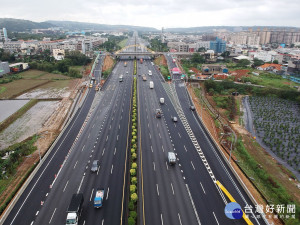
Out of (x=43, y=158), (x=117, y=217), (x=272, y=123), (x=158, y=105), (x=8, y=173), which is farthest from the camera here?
(x=158, y=105)

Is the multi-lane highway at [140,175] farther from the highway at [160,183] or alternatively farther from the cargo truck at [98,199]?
the cargo truck at [98,199]

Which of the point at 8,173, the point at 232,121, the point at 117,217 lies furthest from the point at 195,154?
the point at 8,173

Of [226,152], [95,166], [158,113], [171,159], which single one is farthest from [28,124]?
[226,152]

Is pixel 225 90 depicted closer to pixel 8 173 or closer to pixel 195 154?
pixel 195 154

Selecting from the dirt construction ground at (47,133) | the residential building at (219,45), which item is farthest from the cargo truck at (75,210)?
the residential building at (219,45)

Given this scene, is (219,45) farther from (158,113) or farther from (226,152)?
(226,152)

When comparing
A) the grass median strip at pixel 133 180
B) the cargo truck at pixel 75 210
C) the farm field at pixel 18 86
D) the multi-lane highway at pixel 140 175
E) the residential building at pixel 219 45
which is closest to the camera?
the cargo truck at pixel 75 210
